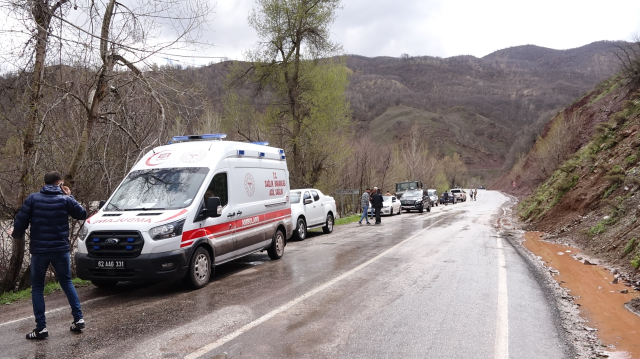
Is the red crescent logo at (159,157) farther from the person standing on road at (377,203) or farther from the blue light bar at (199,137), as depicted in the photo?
the person standing on road at (377,203)

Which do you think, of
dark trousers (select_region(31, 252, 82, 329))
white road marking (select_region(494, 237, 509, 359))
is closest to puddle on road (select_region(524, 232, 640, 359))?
white road marking (select_region(494, 237, 509, 359))

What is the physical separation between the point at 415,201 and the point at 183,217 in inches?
1095

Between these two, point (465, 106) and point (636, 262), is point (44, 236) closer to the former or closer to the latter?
point (636, 262)

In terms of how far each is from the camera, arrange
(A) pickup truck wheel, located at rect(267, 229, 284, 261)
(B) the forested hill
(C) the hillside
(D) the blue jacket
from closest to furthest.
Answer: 1. (D) the blue jacket
2. (A) pickup truck wheel, located at rect(267, 229, 284, 261)
3. (C) the hillside
4. (B) the forested hill

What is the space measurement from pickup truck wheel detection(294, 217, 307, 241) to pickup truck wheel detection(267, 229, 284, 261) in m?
4.00

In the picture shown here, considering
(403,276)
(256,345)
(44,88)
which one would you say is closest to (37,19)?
(44,88)

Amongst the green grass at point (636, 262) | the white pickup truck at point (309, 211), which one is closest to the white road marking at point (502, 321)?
the green grass at point (636, 262)

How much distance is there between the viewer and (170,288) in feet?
25.6

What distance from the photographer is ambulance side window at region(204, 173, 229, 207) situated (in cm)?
813

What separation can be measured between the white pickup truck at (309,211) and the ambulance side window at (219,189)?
629 cm

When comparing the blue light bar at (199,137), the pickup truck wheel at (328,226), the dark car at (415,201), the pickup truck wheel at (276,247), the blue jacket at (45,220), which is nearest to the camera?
the blue jacket at (45,220)

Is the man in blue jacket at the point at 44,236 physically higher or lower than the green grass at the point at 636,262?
higher

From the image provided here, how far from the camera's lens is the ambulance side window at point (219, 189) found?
8133mm

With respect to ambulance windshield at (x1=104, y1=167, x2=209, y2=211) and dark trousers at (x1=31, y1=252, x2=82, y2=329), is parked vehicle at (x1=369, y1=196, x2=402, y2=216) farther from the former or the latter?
dark trousers at (x1=31, y1=252, x2=82, y2=329)
